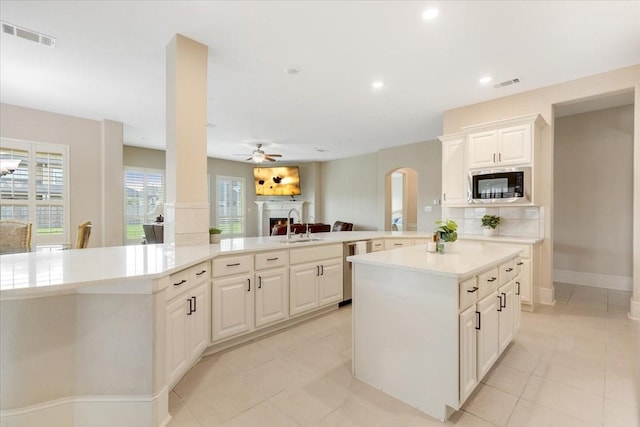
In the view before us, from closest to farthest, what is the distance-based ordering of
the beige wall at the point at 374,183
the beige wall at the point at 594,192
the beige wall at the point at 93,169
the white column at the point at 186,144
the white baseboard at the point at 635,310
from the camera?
the white column at the point at 186,144
the white baseboard at the point at 635,310
the beige wall at the point at 594,192
the beige wall at the point at 93,169
the beige wall at the point at 374,183

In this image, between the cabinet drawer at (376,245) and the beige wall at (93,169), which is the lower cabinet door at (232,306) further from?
the beige wall at (93,169)

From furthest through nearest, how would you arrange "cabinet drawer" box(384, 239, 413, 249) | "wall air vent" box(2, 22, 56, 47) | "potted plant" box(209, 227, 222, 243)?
"cabinet drawer" box(384, 239, 413, 249), "potted plant" box(209, 227, 222, 243), "wall air vent" box(2, 22, 56, 47)

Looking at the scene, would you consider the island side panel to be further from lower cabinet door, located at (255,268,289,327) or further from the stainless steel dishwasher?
the stainless steel dishwasher

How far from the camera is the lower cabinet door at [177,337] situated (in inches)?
71.7

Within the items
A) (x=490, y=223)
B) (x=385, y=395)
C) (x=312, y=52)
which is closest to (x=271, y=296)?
(x=385, y=395)

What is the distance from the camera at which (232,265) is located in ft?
8.59

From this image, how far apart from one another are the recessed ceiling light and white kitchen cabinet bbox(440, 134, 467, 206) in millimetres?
2220

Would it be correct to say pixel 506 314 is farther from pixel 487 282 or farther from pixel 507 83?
Answer: pixel 507 83

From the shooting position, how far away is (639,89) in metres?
3.30

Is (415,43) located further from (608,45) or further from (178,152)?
(178,152)

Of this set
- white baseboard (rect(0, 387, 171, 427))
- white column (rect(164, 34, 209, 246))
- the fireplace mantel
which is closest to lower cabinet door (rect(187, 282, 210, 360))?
white baseboard (rect(0, 387, 171, 427))

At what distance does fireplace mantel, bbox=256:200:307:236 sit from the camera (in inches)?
400

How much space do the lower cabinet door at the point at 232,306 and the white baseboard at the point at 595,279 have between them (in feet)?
17.0

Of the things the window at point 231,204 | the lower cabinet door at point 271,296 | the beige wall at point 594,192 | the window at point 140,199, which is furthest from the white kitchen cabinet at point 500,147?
the window at point 140,199
